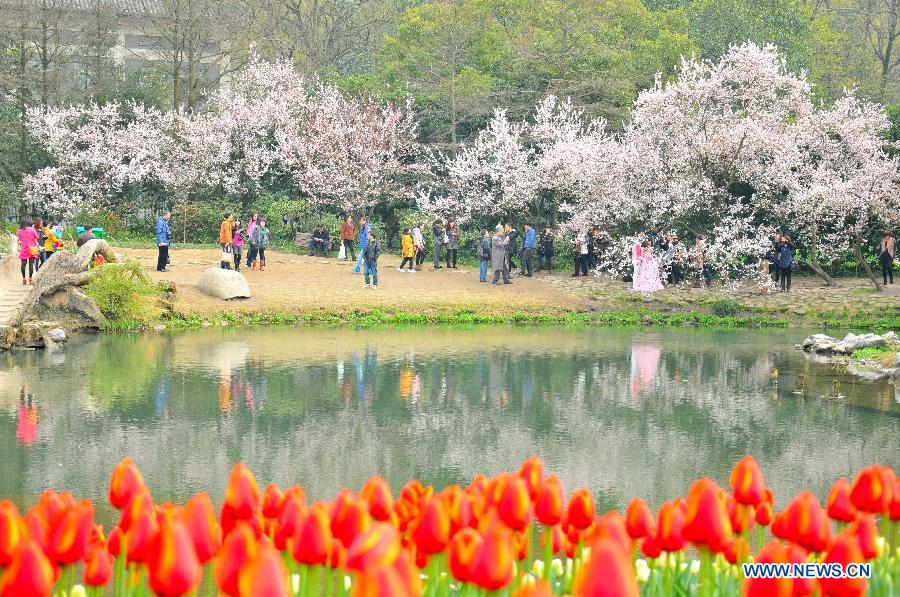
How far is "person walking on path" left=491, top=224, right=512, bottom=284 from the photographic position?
1340 inches

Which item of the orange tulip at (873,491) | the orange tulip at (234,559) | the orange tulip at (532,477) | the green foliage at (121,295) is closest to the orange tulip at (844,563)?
the orange tulip at (873,491)

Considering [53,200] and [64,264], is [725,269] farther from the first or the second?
[53,200]

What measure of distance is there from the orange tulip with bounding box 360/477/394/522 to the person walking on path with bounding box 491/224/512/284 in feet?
94.8

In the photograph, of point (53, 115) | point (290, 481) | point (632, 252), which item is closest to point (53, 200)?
point (53, 115)

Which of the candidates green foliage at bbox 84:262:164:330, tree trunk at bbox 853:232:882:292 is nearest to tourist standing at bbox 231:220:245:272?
green foliage at bbox 84:262:164:330

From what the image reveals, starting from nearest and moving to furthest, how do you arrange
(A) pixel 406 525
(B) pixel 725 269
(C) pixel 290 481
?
(A) pixel 406 525 → (C) pixel 290 481 → (B) pixel 725 269

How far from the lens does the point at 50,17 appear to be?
48.3 metres

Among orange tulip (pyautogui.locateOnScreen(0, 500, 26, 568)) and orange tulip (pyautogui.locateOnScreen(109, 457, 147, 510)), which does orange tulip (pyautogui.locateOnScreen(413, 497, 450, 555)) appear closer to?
orange tulip (pyautogui.locateOnScreen(109, 457, 147, 510))

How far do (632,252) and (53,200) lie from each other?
23.5 m

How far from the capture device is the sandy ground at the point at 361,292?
29.7 meters

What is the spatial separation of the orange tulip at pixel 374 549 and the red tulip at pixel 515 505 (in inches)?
52.6

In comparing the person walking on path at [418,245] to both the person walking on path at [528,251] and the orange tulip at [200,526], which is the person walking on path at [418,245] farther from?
the orange tulip at [200,526]

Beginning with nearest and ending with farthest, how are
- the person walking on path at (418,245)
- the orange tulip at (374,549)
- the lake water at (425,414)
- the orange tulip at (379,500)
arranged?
1. the orange tulip at (374,549)
2. the orange tulip at (379,500)
3. the lake water at (425,414)
4. the person walking on path at (418,245)

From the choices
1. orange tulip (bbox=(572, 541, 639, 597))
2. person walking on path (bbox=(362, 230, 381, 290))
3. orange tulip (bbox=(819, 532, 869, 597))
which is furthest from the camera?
person walking on path (bbox=(362, 230, 381, 290))
